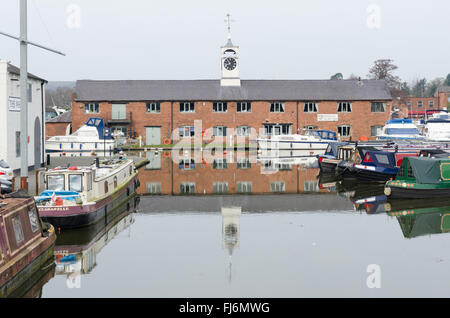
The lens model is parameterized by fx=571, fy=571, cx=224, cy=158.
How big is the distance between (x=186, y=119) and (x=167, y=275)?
5336 cm

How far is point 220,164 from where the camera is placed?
44.6 metres

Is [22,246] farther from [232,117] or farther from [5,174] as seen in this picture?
[232,117]

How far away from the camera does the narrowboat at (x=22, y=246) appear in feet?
41.9

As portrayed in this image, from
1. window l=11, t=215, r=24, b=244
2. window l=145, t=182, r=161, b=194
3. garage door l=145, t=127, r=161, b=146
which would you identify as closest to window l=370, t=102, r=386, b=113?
garage door l=145, t=127, r=161, b=146

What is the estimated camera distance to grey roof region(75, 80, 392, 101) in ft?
222

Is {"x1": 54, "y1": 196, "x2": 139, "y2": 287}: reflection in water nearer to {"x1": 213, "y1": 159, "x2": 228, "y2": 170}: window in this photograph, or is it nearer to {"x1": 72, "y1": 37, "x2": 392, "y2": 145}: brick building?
{"x1": 213, "y1": 159, "x2": 228, "y2": 170}: window

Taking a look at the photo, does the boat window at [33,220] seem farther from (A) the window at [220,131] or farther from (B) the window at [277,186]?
(A) the window at [220,131]

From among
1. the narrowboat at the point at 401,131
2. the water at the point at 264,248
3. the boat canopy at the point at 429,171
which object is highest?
the narrowboat at the point at 401,131

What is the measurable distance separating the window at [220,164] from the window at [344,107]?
989 inches

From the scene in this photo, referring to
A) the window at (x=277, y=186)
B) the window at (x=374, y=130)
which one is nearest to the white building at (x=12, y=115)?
the window at (x=277, y=186)

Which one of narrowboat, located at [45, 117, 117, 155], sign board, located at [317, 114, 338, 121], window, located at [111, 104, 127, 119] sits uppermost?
window, located at [111, 104, 127, 119]

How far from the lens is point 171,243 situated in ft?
59.3

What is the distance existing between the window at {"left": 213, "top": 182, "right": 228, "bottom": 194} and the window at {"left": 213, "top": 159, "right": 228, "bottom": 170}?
8.77 meters

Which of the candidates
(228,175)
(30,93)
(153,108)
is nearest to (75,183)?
(30,93)
